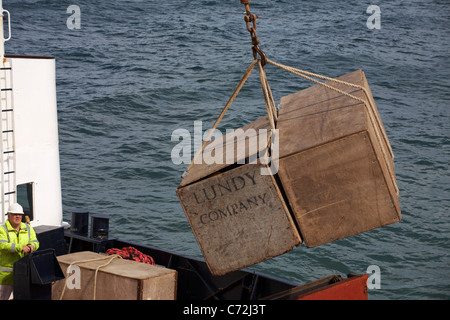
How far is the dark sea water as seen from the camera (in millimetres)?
14117

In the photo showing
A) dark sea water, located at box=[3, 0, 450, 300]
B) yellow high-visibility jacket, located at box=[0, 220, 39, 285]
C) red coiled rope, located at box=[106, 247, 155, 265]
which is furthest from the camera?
dark sea water, located at box=[3, 0, 450, 300]

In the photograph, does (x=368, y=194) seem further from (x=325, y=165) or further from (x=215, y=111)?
(x=215, y=111)

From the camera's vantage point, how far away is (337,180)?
15.4 feet

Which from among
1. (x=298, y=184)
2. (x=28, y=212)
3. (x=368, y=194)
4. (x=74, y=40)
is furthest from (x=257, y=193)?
(x=74, y=40)

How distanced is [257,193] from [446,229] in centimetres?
1162

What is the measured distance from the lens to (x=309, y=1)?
37.1 meters

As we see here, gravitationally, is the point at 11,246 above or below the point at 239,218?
below

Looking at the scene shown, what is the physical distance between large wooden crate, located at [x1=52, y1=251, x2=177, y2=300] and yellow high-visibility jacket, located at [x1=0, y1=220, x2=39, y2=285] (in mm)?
461

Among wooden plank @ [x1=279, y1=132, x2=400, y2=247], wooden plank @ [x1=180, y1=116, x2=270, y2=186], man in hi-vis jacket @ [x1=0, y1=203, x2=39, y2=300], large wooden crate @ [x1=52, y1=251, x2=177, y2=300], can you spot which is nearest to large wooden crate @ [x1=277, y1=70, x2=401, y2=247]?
wooden plank @ [x1=279, y1=132, x2=400, y2=247]

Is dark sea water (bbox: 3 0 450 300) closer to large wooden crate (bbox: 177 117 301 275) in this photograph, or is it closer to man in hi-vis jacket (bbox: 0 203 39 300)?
man in hi-vis jacket (bbox: 0 203 39 300)

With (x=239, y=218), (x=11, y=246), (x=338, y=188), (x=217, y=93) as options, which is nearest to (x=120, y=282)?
(x=11, y=246)

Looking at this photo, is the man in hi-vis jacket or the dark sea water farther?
the dark sea water

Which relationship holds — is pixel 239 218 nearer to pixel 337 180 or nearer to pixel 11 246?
pixel 337 180

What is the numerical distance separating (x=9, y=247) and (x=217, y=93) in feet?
61.1
